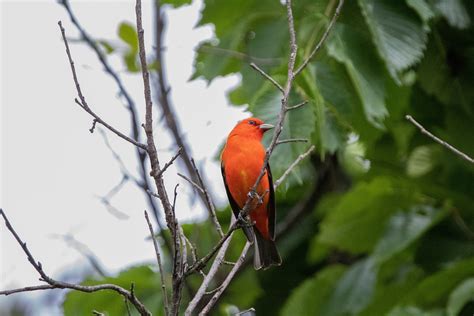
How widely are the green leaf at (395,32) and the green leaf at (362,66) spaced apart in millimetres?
161

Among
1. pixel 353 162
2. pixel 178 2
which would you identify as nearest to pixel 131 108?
pixel 178 2

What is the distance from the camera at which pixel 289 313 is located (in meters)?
6.18

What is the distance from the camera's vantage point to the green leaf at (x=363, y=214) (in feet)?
20.4

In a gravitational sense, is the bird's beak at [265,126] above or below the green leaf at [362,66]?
below

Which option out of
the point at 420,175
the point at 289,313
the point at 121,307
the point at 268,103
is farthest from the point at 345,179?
the point at 268,103

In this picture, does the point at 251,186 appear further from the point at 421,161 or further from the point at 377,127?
A: the point at 421,161

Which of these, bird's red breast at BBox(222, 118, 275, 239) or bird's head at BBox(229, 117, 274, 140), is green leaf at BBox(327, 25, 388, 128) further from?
bird's head at BBox(229, 117, 274, 140)

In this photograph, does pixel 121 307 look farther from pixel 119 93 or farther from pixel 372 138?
pixel 372 138

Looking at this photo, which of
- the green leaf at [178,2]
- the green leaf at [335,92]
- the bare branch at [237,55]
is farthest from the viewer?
the bare branch at [237,55]

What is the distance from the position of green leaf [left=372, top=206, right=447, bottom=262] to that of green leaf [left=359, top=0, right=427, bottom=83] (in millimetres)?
1235

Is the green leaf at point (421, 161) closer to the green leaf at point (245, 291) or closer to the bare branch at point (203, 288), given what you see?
the green leaf at point (245, 291)

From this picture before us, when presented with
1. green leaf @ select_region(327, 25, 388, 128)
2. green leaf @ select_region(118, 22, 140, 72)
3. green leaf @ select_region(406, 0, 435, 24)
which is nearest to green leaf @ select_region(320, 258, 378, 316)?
green leaf @ select_region(327, 25, 388, 128)

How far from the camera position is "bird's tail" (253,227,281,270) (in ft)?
18.0

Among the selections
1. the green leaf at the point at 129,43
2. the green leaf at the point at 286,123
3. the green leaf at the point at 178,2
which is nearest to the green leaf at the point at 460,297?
the green leaf at the point at 286,123
